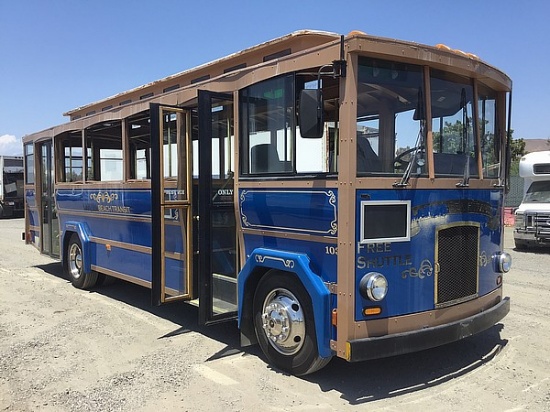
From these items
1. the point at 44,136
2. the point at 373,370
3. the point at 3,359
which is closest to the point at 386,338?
the point at 373,370

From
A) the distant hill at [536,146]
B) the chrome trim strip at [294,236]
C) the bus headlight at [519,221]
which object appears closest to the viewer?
the chrome trim strip at [294,236]

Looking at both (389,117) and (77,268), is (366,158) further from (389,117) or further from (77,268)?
(77,268)

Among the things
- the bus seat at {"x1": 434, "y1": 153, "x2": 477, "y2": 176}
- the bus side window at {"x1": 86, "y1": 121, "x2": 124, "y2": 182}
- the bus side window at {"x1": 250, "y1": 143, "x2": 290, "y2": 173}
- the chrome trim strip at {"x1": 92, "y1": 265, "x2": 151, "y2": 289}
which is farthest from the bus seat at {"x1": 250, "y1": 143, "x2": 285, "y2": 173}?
the bus side window at {"x1": 86, "y1": 121, "x2": 124, "y2": 182}

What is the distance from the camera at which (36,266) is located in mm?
10469

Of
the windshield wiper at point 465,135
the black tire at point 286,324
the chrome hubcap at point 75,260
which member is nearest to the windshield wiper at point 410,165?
the windshield wiper at point 465,135

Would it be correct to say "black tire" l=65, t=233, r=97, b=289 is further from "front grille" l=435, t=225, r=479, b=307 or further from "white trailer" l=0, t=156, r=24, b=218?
"white trailer" l=0, t=156, r=24, b=218

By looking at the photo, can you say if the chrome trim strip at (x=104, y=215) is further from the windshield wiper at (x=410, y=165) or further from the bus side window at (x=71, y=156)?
the windshield wiper at (x=410, y=165)

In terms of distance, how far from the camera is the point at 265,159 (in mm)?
4633

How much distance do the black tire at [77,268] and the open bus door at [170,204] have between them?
270cm

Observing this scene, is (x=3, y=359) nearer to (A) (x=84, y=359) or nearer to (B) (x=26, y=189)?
(A) (x=84, y=359)

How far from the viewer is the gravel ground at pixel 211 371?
3.95 meters

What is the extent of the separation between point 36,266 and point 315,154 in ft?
27.3

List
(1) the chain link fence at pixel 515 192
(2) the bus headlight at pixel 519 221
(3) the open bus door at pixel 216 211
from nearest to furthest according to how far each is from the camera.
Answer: (3) the open bus door at pixel 216 211, (2) the bus headlight at pixel 519 221, (1) the chain link fence at pixel 515 192

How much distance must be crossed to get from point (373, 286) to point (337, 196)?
74 centimetres
